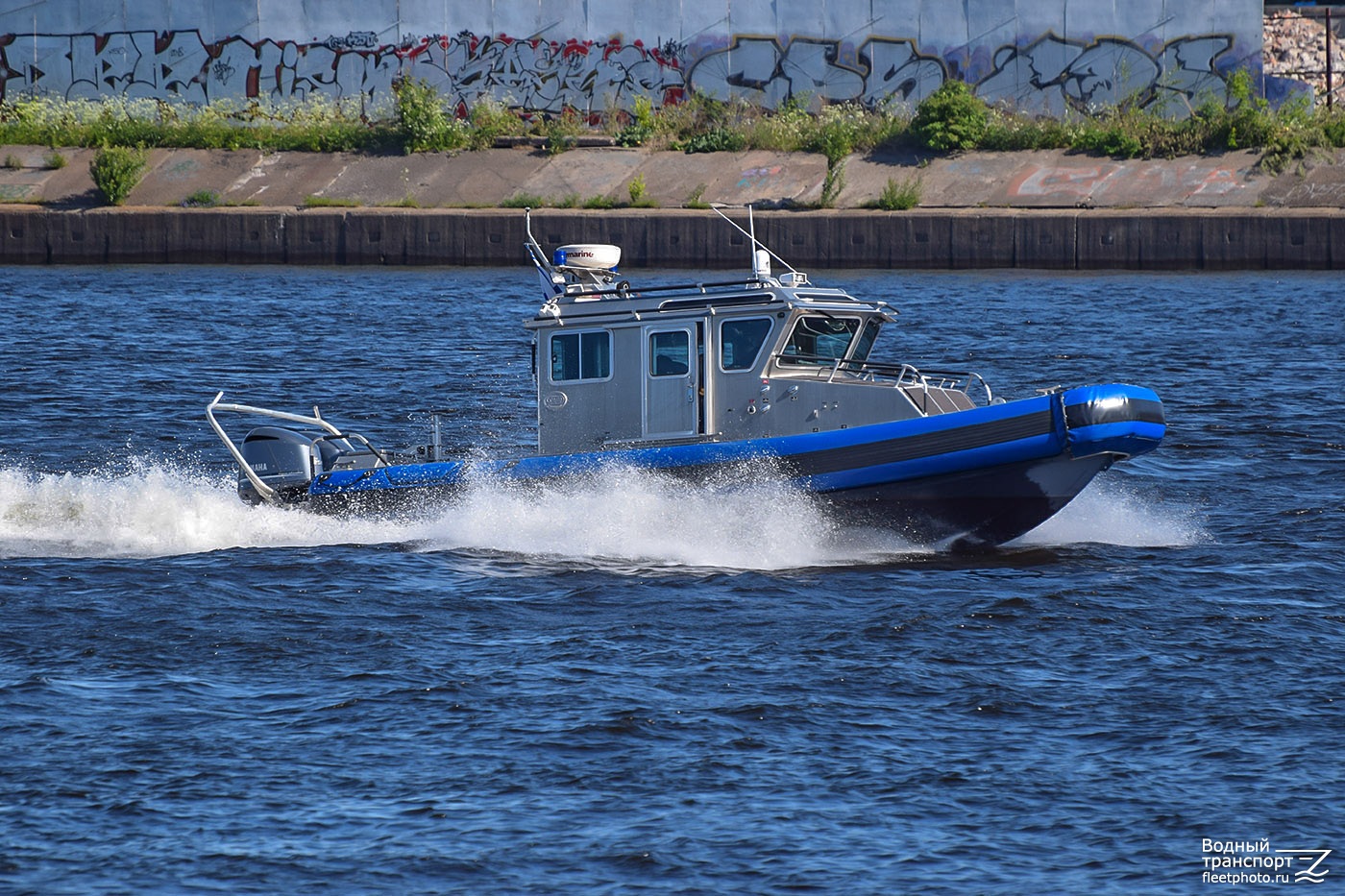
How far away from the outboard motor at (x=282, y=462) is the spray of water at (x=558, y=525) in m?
0.18

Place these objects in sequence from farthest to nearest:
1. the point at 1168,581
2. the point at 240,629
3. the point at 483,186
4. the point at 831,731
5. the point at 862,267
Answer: the point at 483,186, the point at 862,267, the point at 1168,581, the point at 240,629, the point at 831,731

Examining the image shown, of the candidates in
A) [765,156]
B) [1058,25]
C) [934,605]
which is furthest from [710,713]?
[1058,25]

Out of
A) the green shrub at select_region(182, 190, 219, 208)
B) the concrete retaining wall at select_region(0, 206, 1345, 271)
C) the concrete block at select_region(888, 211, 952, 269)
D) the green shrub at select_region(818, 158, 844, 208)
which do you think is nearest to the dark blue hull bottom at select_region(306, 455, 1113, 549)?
the concrete retaining wall at select_region(0, 206, 1345, 271)

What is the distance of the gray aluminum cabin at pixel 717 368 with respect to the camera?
560 inches

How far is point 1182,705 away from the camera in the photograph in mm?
10703

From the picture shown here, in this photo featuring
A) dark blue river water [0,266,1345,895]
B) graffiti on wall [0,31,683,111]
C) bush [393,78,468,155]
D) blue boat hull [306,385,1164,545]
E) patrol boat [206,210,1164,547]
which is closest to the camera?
dark blue river water [0,266,1345,895]

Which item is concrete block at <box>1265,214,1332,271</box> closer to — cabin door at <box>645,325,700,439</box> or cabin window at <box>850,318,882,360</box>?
cabin window at <box>850,318,882,360</box>

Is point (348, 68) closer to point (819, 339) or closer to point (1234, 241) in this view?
point (1234, 241)

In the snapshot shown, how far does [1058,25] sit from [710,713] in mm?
38416

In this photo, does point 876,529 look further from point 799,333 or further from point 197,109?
point 197,109

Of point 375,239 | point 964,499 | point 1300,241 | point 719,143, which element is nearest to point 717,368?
point 964,499

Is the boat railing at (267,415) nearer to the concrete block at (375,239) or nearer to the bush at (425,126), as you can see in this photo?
the concrete block at (375,239)

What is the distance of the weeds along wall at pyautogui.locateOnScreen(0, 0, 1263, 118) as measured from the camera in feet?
149

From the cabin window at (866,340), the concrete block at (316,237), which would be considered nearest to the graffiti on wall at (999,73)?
the concrete block at (316,237)
